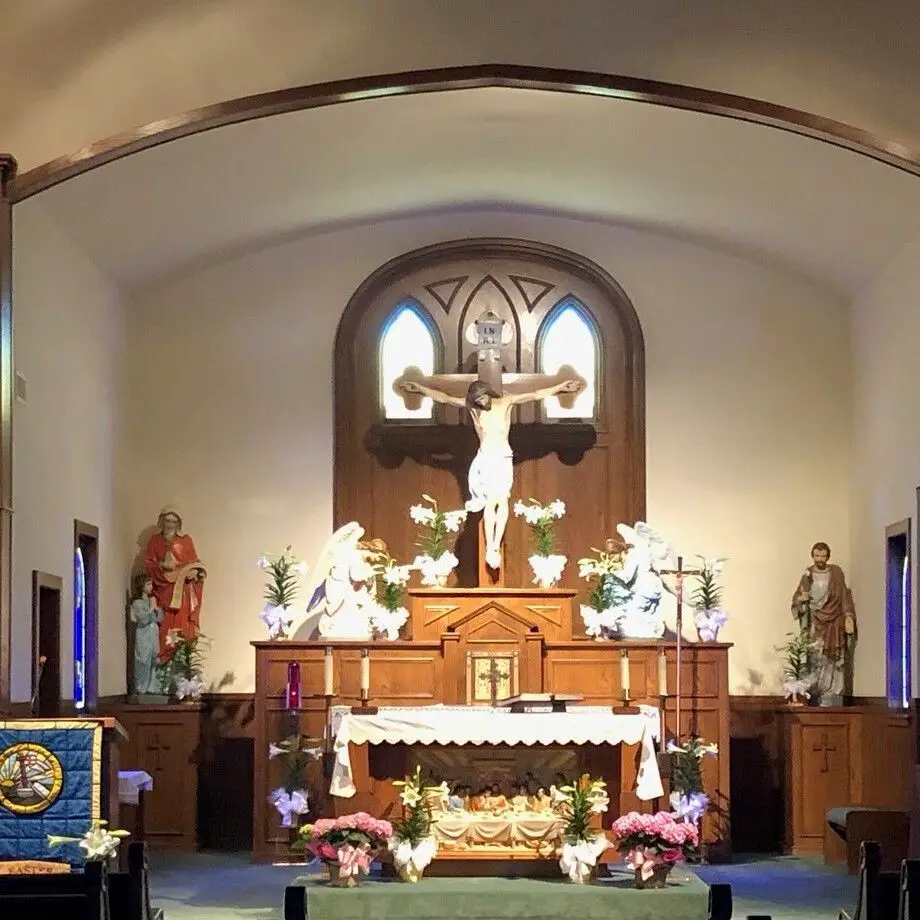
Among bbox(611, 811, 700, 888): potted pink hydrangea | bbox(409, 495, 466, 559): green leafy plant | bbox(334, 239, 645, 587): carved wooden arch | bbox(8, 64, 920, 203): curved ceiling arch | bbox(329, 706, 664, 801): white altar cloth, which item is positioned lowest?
bbox(611, 811, 700, 888): potted pink hydrangea

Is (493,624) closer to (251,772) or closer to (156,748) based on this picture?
(251,772)

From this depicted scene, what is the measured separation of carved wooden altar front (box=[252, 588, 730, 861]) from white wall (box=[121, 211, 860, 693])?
3.65ft

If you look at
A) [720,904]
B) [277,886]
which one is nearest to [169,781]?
[277,886]

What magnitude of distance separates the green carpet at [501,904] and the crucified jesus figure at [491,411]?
13.0ft

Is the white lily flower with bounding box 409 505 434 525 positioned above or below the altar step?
above

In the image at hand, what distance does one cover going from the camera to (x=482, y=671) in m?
12.2

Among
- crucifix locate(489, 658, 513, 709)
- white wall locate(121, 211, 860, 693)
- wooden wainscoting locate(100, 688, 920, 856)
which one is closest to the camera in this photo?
crucifix locate(489, 658, 513, 709)

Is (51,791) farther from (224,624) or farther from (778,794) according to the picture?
(778,794)

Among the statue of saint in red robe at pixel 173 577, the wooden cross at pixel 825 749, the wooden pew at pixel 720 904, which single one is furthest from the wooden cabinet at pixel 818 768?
the wooden pew at pixel 720 904

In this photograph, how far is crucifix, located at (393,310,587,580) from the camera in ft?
42.7

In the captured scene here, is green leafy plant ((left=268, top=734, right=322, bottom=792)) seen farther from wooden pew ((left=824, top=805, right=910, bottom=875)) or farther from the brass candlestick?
wooden pew ((left=824, top=805, right=910, bottom=875))

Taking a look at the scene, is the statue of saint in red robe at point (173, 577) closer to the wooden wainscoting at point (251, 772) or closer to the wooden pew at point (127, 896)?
the wooden wainscoting at point (251, 772)

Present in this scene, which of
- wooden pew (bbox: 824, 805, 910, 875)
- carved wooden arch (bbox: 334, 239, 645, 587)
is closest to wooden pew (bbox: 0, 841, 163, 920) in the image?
wooden pew (bbox: 824, 805, 910, 875)

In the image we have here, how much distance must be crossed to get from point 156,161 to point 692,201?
12.4ft
